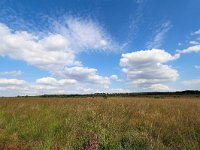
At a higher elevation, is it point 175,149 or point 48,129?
point 48,129

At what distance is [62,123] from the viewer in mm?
6848

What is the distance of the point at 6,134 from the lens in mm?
6328

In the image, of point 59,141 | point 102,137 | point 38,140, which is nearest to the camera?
point 102,137

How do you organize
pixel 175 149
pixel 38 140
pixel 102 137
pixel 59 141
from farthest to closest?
pixel 38 140 < pixel 59 141 < pixel 102 137 < pixel 175 149

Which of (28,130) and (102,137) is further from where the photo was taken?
(28,130)

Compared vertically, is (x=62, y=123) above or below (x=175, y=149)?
above

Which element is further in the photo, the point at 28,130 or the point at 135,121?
the point at 135,121

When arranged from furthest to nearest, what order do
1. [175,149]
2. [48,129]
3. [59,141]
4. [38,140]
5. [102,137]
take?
[48,129] < [38,140] < [59,141] < [102,137] < [175,149]

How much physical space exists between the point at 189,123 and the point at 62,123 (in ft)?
10.4

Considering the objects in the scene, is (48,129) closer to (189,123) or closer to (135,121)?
(135,121)

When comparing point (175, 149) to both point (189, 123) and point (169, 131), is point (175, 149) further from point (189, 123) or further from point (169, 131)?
point (189, 123)

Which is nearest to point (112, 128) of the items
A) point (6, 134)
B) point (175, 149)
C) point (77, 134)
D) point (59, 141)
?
point (77, 134)

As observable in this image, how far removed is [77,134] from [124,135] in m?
1.01

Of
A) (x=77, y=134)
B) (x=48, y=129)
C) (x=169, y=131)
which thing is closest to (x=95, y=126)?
(x=77, y=134)
